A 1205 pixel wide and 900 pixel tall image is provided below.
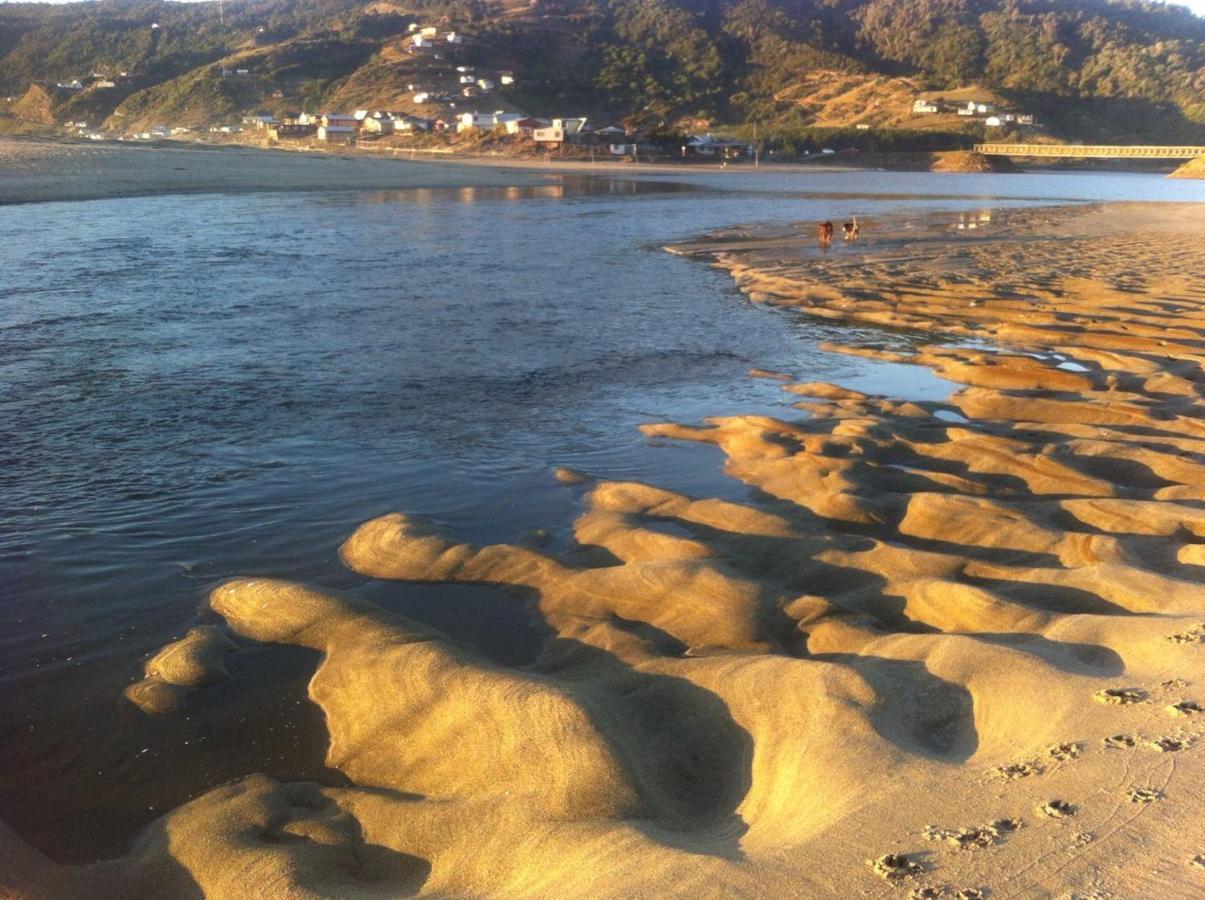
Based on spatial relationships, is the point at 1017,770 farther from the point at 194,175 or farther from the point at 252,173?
the point at 252,173

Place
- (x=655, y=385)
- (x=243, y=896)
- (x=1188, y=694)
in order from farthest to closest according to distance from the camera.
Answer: (x=655, y=385)
(x=1188, y=694)
(x=243, y=896)

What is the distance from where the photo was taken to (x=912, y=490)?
892 cm

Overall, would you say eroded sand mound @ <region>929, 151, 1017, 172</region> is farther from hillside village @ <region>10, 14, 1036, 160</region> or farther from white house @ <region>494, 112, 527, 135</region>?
white house @ <region>494, 112, 527, 135</region>

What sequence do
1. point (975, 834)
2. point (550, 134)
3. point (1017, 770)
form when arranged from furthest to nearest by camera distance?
point (550, 134) → point (1017, 770) → point (975, 834)

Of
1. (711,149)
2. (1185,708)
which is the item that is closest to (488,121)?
(711,149)

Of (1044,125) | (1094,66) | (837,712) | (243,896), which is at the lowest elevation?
(243,896)

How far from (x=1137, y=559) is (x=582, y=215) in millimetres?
38870

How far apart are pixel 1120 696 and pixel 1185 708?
293mm

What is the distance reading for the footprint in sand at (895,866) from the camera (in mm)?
3533

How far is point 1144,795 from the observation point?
12.9 ft

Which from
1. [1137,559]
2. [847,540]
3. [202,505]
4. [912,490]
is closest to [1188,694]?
[1137,559]

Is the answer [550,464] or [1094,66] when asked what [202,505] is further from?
[1094,66]

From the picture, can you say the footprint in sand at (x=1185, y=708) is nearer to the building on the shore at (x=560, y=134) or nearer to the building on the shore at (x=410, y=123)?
the building on the shore at (x=560, y=134)

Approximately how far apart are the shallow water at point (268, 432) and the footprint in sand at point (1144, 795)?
12.3ft
